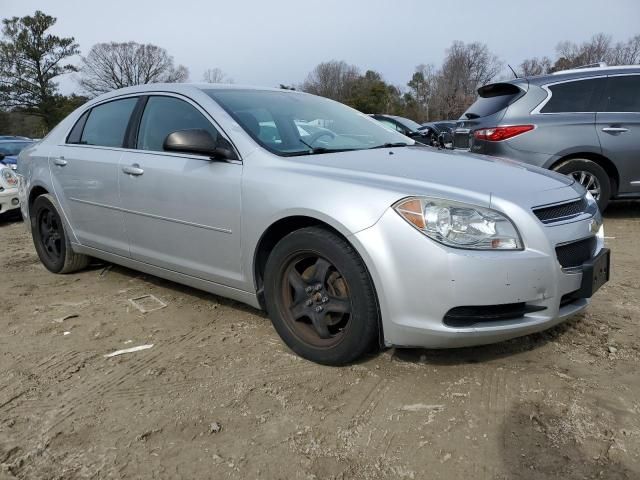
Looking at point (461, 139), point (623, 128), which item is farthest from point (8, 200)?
point (623, 128)

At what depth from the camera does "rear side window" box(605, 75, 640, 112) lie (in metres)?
5.81

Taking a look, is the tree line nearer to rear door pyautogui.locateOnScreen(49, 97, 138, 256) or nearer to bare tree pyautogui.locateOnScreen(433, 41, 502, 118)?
bare tree pyautogui.locateOnScreen(433, 41, 502, 118)

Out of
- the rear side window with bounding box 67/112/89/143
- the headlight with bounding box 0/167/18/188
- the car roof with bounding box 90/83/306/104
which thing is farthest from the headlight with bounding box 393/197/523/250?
the headlight with bounding box 0/167/18/188

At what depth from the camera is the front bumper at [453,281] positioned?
229 cm

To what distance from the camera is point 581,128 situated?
18.9 feet

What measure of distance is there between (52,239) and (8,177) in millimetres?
4280

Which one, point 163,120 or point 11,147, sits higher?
point 163,120

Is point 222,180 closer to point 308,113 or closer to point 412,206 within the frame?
point 308,113

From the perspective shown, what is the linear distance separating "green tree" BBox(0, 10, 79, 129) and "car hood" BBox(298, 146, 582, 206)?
169 feet

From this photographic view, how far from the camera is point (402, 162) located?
291 centimetres

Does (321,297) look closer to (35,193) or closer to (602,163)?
(35,193)

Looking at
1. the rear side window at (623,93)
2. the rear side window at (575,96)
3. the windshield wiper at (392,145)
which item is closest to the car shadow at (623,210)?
the rear side window at (623,93)

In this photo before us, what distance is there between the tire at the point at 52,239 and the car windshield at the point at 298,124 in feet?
6.58

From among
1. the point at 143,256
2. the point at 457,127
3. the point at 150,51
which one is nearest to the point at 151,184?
the point at 143,256
